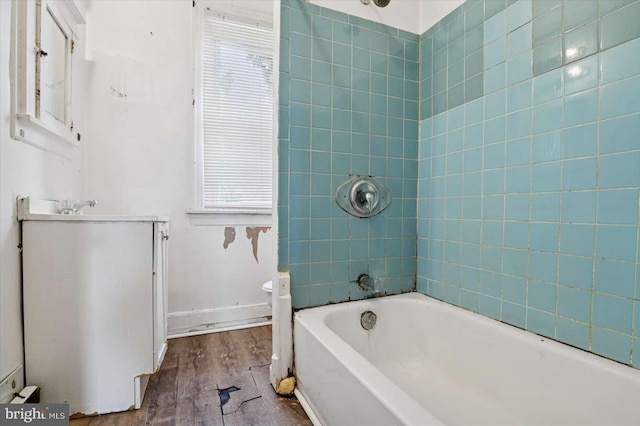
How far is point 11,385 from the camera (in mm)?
1176

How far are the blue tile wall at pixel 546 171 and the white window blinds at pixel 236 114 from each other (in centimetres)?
138

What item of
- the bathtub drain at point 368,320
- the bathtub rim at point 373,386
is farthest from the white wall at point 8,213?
the bathtub drain at point 368,320

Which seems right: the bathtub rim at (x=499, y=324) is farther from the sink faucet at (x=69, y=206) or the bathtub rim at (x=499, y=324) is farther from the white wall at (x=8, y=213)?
the sink faucet at (x=69, y=206)

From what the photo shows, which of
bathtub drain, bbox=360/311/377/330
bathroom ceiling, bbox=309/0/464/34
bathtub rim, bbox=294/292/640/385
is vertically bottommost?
bathtub drain, bbox=360/311/377/330

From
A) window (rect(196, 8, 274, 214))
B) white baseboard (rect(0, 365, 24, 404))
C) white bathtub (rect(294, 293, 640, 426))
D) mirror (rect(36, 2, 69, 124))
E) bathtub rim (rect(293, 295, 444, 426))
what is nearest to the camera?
bathtub rim (rect(293, 295, 444, 426))

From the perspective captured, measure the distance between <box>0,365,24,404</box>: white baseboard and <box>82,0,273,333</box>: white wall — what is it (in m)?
0.92

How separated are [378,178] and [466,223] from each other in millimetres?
499

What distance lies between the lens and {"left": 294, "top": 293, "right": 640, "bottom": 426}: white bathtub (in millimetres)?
872

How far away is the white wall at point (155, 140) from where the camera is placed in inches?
78.7

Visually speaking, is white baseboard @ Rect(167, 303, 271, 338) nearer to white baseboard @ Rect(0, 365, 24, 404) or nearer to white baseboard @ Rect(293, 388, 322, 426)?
white baseboard @ Rect(0, 365, 24, 404)

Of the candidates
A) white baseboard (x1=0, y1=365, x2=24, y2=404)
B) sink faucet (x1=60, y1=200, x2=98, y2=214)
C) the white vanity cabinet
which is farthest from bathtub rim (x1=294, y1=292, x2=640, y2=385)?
sink faucet (x1=60, y1=200, x2=98, y2=214)

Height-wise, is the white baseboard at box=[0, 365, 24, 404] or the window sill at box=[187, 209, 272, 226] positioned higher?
the window sill at box=[187, 209, 272, 226]

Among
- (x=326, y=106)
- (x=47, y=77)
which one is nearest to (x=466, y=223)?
(x=326, y=106)

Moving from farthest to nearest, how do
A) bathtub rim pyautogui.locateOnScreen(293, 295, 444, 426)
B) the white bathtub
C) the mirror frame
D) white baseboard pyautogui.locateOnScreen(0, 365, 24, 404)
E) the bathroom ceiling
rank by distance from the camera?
the bathroom ceiling, the mirror frame, white baseboard pyautogui.locateOnScreen(0, 365, 24, 404), the white bathtub, bathtub rim pyautogui.locateOnScreen(293, 295, 444, 426)
